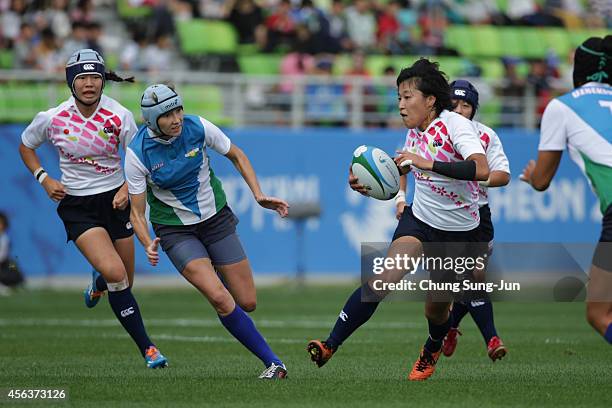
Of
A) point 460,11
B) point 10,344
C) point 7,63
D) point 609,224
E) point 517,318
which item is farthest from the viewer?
point 460,11

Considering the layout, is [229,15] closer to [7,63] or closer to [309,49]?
[309,49]

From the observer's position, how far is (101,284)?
11.5 metres

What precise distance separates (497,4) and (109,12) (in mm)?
9377

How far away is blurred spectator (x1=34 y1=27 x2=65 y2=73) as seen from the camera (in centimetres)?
2178

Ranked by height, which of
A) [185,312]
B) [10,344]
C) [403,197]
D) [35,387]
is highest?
[403,197]

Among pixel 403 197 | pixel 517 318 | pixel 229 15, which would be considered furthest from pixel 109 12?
pixel 403 197

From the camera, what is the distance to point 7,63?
73.3ft

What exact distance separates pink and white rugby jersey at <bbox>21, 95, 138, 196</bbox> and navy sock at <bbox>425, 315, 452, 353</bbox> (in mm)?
3144

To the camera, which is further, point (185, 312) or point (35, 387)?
point (185, 312)

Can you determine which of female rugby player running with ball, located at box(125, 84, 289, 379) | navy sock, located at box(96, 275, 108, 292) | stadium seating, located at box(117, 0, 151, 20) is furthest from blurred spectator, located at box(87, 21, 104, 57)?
female rugby player running with ball, located at box(125, 84, 289, 379)

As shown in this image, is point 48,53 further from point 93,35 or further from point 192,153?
point 192,153

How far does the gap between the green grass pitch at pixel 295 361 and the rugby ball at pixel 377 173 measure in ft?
4.72

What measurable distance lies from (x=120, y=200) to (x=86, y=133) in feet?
2.33

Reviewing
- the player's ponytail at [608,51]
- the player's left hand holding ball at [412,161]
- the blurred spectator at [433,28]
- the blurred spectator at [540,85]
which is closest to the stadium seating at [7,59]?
the blurred spectator at [433,28]
